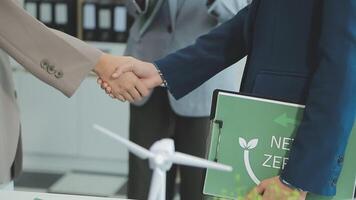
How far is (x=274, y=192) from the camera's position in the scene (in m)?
1.35

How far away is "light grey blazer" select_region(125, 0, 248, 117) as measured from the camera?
7.78ft

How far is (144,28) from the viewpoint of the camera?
8.06 ft

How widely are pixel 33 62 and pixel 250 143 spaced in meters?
0.58

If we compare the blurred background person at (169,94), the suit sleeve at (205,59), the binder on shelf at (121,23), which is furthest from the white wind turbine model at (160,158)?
the binder on shelf at (121,23)

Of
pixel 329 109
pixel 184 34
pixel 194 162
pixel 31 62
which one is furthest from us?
pixel 184 34

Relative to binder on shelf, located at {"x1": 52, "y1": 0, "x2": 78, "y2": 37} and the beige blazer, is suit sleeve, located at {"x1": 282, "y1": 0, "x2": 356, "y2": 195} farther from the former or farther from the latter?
binder on shelf, located at {"x1": 52, "y1": 0, "x2": 78, "y2": 37}

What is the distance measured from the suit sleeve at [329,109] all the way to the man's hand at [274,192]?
0.02 metres

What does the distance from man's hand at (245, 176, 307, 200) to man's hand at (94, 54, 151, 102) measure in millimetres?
558

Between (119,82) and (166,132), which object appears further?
(166,132)

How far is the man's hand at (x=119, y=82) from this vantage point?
1833mm

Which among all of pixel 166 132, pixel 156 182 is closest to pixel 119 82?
pixel 166 132

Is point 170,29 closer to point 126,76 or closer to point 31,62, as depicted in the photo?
point 126,76

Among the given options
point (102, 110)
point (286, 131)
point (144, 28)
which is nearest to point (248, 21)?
point (286, 131)

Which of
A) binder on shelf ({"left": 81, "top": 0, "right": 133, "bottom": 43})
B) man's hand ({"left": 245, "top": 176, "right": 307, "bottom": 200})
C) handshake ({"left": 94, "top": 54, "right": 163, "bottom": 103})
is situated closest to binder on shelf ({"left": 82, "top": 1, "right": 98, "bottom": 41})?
binder on shelf ({"left": 81, "top": 0, "right": 133, "bottom": 43})
